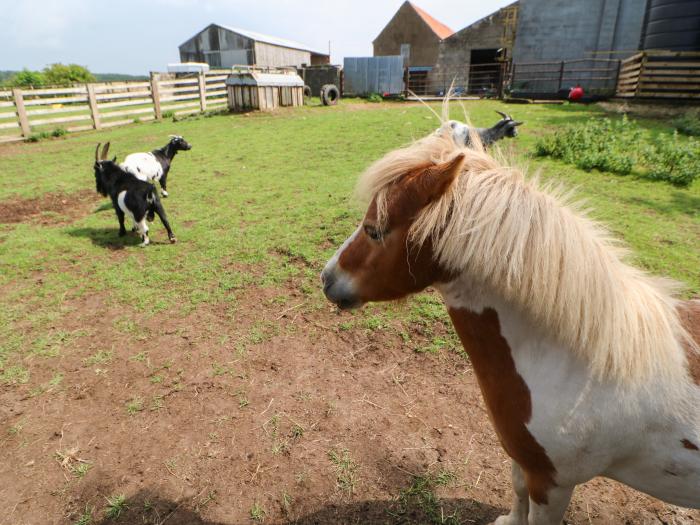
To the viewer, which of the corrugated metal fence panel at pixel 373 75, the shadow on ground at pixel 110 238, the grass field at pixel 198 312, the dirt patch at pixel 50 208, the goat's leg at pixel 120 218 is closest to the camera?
the grass field at pixel 198 312

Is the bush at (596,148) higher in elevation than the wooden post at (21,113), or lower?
lower

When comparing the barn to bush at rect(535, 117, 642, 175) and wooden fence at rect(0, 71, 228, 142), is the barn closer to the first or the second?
wooden fence at rect(0, 71, 228, 142)

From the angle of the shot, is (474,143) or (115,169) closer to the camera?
(474,143)

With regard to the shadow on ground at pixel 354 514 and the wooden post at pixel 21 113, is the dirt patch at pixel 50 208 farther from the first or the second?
the wooden post at pixel 21 113

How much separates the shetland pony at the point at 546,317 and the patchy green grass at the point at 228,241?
35 centimetres

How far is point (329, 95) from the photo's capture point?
69.9 feet

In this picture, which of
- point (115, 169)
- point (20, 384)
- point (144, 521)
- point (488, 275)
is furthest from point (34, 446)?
point (115, 169)

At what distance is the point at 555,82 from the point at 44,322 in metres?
25.5

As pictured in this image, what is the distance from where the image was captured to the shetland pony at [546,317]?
1416mm

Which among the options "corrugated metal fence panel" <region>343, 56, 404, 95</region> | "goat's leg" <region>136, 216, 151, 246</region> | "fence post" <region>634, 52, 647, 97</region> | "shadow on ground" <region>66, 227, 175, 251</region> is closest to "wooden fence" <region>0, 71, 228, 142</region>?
"corrugated metal fence panel" <region>343, 56, 404, 95</region>

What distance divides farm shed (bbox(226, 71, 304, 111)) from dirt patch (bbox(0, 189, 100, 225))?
11.4m

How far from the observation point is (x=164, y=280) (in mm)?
5102

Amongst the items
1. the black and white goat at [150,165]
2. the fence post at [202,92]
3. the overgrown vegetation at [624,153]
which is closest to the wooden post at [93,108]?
the fence post at [202,92]

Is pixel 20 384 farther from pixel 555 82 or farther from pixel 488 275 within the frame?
pixel 555 82
